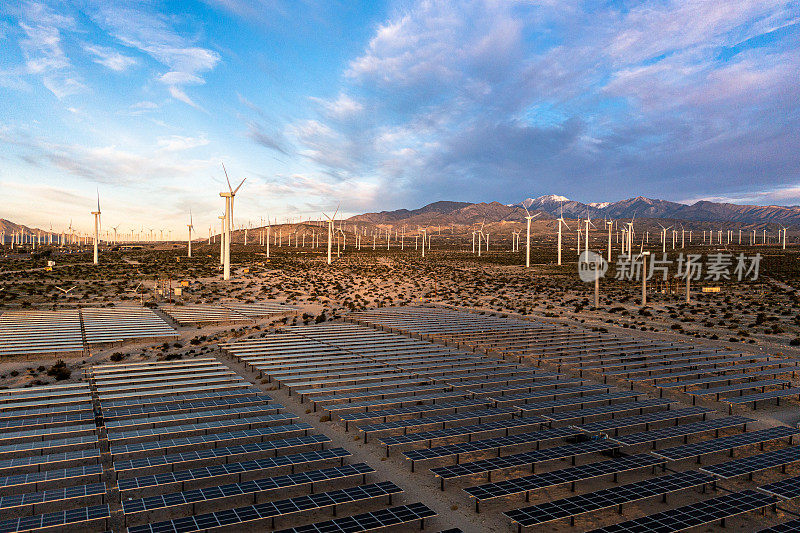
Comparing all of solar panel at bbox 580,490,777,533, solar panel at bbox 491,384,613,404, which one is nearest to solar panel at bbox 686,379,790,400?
solar panel at bbox 491,384,613,404

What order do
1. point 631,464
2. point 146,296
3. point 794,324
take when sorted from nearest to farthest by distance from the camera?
point 631,464
point 794,324
point 146,296

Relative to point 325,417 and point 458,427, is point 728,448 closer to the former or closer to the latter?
point 458,427

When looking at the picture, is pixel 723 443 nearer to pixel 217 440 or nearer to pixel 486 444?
pixel 486 444

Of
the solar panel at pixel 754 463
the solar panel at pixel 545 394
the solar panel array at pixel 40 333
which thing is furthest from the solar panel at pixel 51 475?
the solar panel array at pixel 40 333

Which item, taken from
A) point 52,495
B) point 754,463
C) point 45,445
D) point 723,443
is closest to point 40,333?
point 45,445

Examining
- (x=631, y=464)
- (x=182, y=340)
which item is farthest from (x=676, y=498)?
(x=182, y=340)

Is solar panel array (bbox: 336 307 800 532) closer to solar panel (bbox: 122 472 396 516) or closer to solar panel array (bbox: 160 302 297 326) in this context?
solar panel (bbox: 122 472 396 516)
